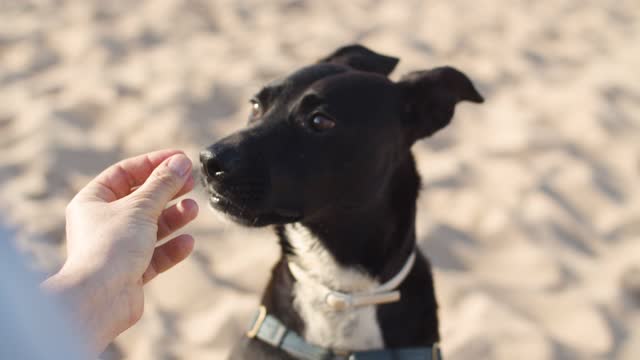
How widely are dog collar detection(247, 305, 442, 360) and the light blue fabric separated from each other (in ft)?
3.12

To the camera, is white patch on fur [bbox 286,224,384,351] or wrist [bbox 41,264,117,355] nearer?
wrist [bbox 41,264,117,355]

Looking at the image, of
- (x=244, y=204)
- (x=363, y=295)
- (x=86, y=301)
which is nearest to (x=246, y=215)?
(x=244, y=204)

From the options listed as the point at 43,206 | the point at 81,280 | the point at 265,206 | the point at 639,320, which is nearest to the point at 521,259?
the point at 639,320

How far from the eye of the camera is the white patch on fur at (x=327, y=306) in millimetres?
2305

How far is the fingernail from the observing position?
182cm

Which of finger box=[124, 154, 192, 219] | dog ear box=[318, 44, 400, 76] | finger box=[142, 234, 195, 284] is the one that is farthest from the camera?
dog ear box=[318, 44, 400, 76]

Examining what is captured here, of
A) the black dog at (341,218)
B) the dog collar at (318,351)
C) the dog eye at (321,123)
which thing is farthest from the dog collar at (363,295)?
the dog eye at (321,123)

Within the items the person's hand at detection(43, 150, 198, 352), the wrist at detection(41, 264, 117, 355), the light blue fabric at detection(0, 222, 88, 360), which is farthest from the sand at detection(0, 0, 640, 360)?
the light blue fabric at detection(0, 222, 88, 360)

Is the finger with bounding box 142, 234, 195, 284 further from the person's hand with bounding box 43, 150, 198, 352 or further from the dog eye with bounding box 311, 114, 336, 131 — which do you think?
the dog eye with bounding box 311, 114, 336, 131

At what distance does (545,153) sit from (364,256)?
98.8 inches

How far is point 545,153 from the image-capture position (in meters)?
4.52

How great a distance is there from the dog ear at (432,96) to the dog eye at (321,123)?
32 cm

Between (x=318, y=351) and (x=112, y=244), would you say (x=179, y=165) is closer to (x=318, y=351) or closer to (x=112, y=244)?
(x=112, y=244)

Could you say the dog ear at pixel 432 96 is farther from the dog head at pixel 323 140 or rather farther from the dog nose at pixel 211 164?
the dog nose at pixel 211 164
